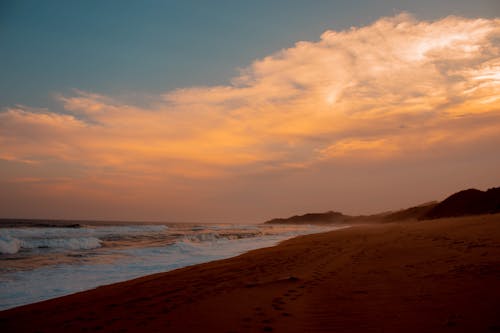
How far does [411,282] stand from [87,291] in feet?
24.0

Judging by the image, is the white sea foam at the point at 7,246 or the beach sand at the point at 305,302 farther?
the white sea foam at the point at 7,246

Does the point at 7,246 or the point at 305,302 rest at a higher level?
the point at 305,302

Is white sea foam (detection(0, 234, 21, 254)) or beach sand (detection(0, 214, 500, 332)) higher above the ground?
beach sand (detection(0, 214, 500, 332))

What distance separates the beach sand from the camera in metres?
4.41

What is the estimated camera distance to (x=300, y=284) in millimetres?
7125

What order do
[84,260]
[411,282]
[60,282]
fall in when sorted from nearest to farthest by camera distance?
[411,282] < [60,282] < [84,260]

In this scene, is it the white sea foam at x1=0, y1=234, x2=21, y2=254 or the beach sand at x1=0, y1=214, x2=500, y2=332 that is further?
the white sea foam at x1=0, y1=234, x2=21, y2=254

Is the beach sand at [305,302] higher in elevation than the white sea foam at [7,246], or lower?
higher

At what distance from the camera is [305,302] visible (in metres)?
5.64

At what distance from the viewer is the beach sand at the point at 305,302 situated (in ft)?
14.5

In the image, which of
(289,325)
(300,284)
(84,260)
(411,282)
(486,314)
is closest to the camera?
(486,314)

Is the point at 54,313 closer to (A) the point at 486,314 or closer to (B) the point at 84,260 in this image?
(A) the point at 486,314

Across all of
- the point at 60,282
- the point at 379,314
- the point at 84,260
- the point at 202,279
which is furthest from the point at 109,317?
the point at 84,260

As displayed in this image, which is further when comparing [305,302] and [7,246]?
[7,246]
